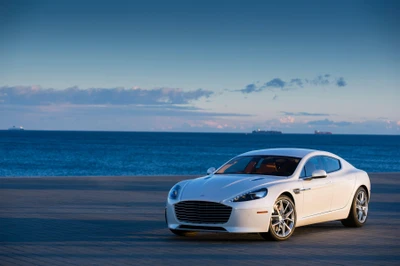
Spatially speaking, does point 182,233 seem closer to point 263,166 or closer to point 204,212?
point 204,212

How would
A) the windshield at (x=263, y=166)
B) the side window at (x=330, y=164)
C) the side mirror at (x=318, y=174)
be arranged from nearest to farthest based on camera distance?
1. the side mirror at (x=318, y=174)
2. the windshield at (x=263, y=166)
3. the side window at (x=330, y=164)

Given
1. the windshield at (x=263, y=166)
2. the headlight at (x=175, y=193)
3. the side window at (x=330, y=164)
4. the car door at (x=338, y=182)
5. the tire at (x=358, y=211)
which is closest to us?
the headlight at (x=175, y=193)

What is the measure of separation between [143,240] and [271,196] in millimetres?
2056

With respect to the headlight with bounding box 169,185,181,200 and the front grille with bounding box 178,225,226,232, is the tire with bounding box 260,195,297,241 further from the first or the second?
the headlight with bounding box 169,185,181,200

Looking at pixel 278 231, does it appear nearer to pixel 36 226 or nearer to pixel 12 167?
pixel 36 226

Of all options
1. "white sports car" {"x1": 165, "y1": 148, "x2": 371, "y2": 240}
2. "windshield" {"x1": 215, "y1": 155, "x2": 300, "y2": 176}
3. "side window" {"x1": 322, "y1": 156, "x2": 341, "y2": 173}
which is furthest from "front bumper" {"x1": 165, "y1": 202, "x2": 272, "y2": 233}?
"side window" {"x1": 322, "y1": 156, "x2": 341, "y2": 173}

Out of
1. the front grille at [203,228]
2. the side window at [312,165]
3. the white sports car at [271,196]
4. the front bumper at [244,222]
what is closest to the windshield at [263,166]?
the white sports car at [271,196]

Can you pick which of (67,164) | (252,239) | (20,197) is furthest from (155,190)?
(67,164)

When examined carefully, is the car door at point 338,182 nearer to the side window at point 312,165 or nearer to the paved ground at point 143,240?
the side window at point 312,165

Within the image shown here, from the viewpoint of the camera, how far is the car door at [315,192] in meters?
11.9

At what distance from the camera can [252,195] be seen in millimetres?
11055

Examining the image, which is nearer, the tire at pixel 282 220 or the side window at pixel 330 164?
the tire at pixel 282 220

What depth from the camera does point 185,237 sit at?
11.5 metres

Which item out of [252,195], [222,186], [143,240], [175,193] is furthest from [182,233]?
[252,195]
